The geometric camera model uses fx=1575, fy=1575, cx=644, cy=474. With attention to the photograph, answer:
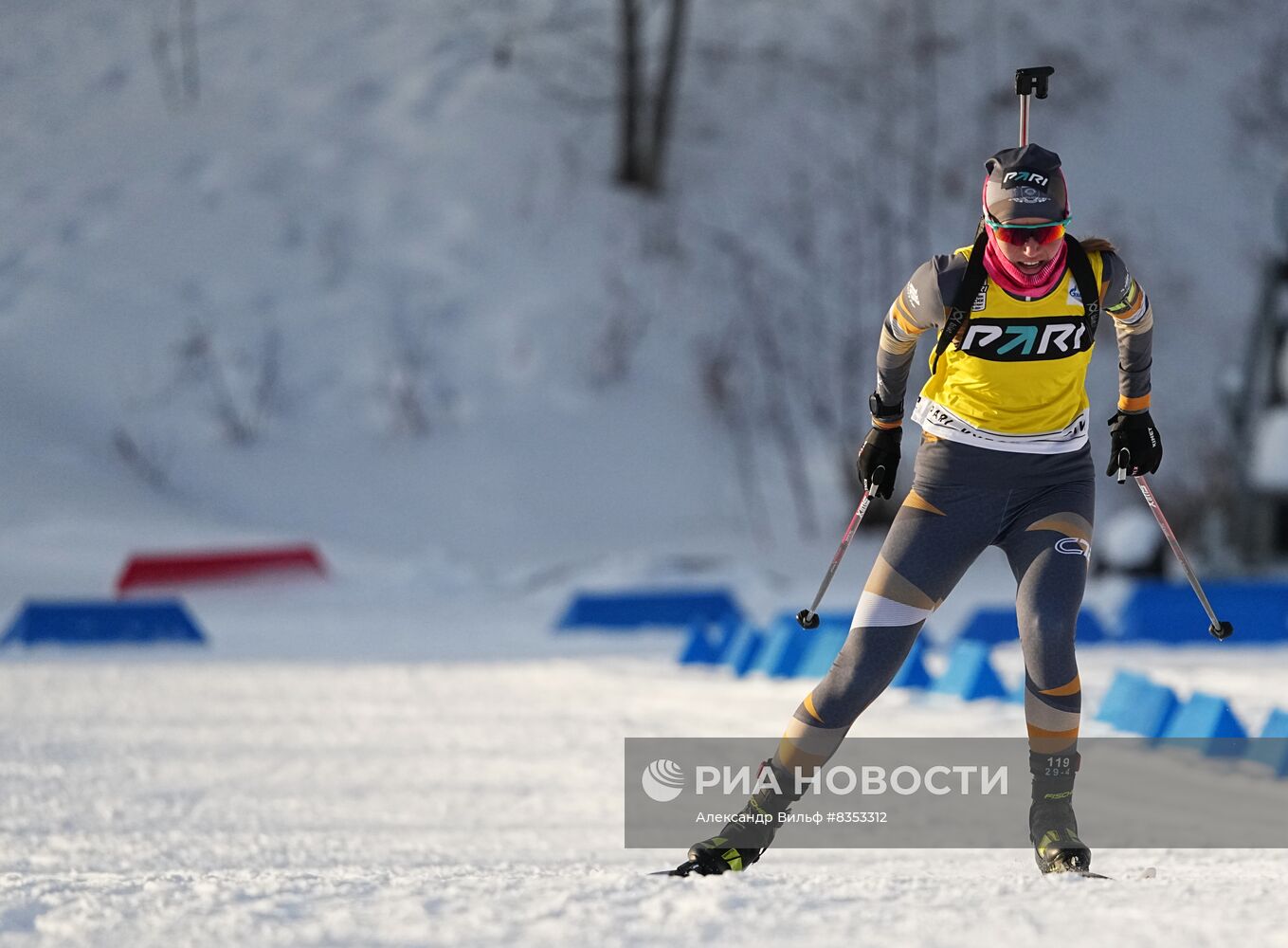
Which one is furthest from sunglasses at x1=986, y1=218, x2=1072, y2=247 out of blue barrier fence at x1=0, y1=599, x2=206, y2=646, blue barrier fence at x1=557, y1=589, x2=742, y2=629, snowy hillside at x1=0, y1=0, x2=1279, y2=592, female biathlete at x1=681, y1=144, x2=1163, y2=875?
snowy hillside at x1=0, y1=0, x2=1279, y2=592

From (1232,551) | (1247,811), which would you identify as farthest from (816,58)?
(1247,811)

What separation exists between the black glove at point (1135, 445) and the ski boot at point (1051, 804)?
0.82m

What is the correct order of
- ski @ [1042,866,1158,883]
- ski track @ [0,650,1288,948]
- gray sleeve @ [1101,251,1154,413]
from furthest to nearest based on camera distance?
gray sleeve @ [1101,251,1154,413]
ski @ [1042,866,1158,883]
ski track @ [0,650,1288,948]

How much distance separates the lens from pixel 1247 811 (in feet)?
18.5

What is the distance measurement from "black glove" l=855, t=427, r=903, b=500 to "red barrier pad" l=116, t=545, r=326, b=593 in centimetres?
994

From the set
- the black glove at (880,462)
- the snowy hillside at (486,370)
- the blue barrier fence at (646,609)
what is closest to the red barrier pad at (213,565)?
the snowy hillside at (486,370)

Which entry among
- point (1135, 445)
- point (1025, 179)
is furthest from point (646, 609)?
point (1025, 179)

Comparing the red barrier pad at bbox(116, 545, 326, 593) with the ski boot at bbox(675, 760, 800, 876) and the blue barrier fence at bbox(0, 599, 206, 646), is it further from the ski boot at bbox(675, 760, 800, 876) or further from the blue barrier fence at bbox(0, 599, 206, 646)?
the ski boot at bbox(675, 760, 800, 876)

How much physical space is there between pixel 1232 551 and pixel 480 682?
8.96 meters

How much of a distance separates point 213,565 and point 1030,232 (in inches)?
418

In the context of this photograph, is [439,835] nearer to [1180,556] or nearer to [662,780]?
[662,780]

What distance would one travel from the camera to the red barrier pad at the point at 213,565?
13.0 metres

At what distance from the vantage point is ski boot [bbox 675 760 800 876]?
12.4ft

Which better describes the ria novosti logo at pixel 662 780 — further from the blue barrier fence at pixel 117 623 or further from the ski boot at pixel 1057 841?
the blue barrier fence at pixel 117 623
